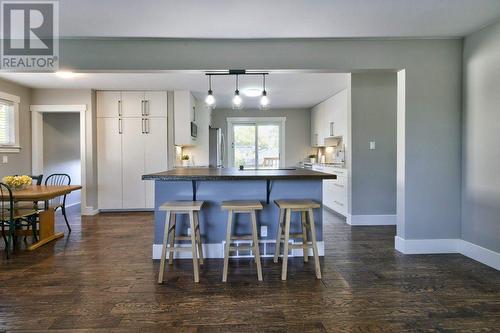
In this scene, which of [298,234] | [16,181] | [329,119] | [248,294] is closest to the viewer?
[248,294]

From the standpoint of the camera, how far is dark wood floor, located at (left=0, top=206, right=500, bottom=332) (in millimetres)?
1896

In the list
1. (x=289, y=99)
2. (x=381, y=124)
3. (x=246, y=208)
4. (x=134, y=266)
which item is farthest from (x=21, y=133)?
(x=381, y=124)

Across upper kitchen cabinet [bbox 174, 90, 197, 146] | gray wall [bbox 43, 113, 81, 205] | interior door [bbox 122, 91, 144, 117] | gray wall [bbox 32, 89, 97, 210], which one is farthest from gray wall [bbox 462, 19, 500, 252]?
gray wall [bbox 43, 113, 81, 205]

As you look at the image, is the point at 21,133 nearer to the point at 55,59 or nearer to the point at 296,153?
the point at 55,59

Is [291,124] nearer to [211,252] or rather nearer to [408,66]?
[408,66]

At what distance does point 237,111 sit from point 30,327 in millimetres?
6558

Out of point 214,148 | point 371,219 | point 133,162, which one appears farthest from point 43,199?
point 371,219

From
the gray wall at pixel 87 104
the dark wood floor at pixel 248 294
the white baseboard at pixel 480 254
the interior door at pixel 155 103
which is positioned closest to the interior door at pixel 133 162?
the interior door at pixel 155 103

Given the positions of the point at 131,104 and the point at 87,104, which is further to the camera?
the point at 131,104

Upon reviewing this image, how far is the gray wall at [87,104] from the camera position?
5242 mm

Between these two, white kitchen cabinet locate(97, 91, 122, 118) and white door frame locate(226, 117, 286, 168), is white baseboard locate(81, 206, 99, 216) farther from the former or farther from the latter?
white door frame locate(226, 117, 286, 168)

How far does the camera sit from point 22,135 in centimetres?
496

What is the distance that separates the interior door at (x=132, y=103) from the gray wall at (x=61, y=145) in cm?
157

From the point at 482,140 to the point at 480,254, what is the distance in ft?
3.84
